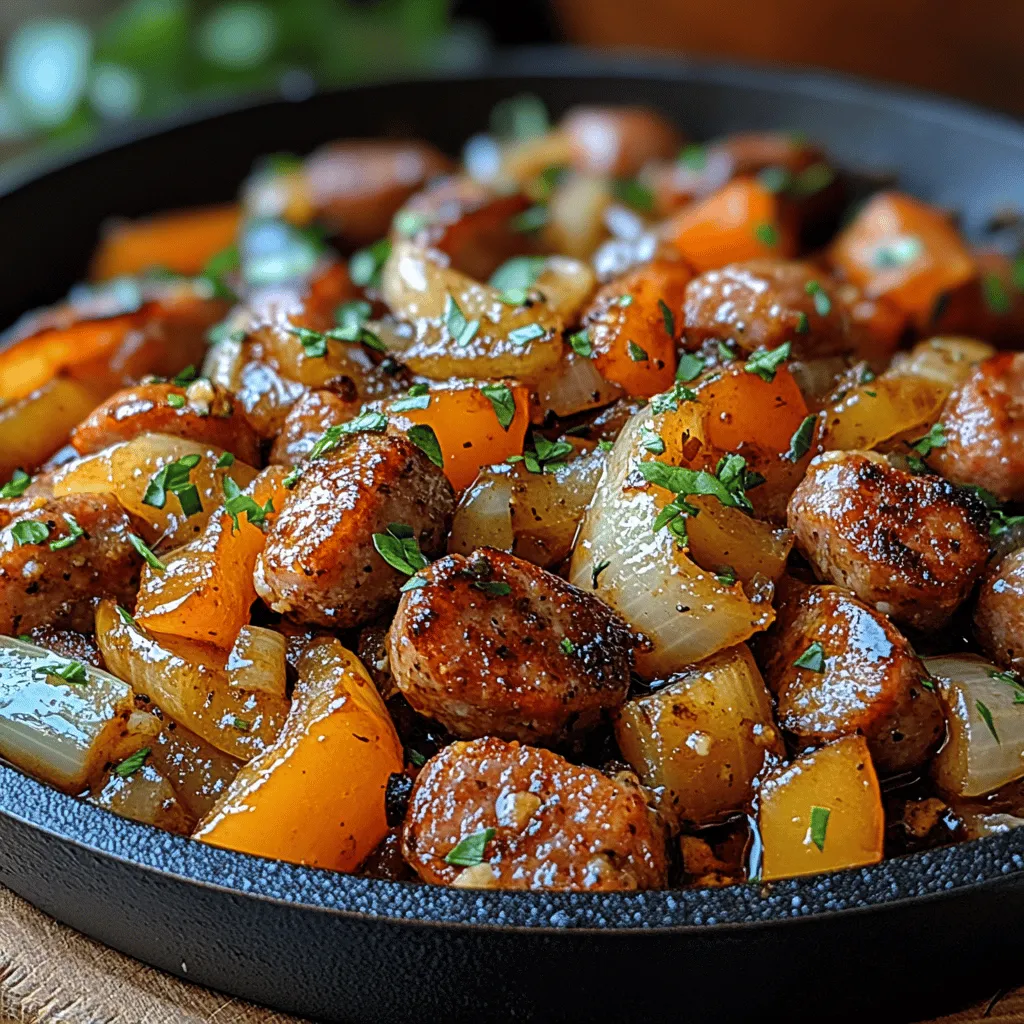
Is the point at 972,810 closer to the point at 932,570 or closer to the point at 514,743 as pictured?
the point at 932,570

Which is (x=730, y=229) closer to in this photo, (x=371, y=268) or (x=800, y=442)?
(x=371, y=268)

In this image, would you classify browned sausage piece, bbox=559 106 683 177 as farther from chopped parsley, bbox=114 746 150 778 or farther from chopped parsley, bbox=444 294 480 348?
chopped parsley, bbox=114 746 150 778

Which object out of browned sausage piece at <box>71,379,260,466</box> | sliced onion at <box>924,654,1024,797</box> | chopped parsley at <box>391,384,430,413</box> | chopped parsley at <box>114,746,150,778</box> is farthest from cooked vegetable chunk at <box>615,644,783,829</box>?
browned sausage piece at <box>71,379,260,466</box>

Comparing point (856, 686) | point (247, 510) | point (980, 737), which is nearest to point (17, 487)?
point (247, 510)

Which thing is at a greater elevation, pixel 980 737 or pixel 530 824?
pixel 530 824

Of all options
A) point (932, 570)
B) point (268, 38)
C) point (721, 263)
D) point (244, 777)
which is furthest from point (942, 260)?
point (268, 38)
